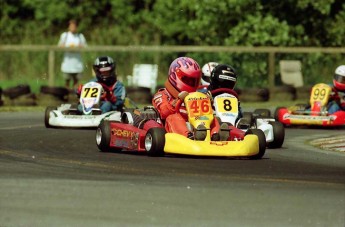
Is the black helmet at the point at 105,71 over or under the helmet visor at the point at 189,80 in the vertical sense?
under

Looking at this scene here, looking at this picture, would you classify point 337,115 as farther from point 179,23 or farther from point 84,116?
point 179,23

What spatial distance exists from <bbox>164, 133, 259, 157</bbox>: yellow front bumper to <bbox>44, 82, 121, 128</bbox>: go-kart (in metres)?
4.65

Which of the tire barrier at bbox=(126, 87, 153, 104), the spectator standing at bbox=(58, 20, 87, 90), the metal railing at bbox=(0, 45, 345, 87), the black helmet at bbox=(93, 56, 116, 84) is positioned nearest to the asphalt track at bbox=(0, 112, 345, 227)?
the black helmet at bbox=(93, 56, 116, 84)

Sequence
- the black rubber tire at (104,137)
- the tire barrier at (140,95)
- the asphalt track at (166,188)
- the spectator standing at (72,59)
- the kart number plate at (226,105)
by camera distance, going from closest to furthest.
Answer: the asphalt track at (166,188) → the black rubber tire at (104,137) → the kart number plate at (226,105) → the tire barrier at (140,95) → the spectator standing at (72,59)

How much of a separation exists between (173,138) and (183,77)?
49.3 inches

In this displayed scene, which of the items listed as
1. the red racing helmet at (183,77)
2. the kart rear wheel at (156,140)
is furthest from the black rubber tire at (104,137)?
the kart rear wheel at (156,140)

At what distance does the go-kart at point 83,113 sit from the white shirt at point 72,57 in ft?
20.6

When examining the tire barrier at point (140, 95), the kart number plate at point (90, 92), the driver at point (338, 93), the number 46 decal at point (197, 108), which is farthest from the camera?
the tire barrier at point (140, 95)

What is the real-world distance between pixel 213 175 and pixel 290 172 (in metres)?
0.83

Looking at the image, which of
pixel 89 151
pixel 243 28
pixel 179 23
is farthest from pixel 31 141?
pixel 179 23

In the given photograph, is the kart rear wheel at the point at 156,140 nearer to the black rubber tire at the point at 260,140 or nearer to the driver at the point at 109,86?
the black rubber tire at the point at 260,140

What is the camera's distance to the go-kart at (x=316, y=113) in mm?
18016

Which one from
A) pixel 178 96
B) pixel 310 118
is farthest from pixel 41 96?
pixel 178 96

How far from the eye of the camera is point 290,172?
38.3ft
